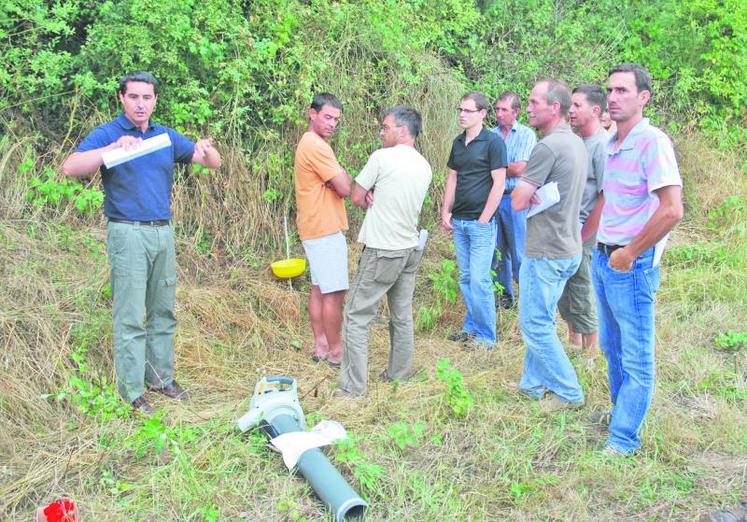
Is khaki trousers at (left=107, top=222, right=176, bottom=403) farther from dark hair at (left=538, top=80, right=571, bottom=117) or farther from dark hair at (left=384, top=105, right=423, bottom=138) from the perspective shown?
dark hair at (left=538, top=80, right=571, bottom=117)

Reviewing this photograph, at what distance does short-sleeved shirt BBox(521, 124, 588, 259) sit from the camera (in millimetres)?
3994

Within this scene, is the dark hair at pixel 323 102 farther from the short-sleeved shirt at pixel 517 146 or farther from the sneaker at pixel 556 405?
the sneaker at pixel 556 405

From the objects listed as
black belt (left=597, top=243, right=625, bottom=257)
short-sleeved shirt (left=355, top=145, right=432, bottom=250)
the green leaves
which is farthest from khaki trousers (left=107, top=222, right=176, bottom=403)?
black belt (left=597, top=243, right=625, bottom=257)

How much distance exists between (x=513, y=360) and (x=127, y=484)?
9.56 feet

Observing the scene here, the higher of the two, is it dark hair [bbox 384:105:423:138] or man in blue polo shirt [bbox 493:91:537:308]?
dark hair [bbox 384:105:423:138]

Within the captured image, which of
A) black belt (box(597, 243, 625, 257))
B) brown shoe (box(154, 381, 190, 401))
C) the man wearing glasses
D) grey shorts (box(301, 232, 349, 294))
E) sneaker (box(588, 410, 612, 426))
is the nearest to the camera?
black belt (box(597, 243, 625, 257))

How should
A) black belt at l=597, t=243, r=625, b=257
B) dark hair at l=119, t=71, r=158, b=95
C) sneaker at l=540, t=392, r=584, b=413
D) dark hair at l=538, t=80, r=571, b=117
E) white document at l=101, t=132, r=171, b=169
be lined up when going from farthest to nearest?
sneaker at l=540, t=392, r=584, b=413 → dark hair at l=538, t=80, r=571, b=117 → dark hair at l=119, t=71, r=158, b=95 → white document at l=101, t=132, r=171, b=169 → black belt at l=597, t=243, r=625, b=257

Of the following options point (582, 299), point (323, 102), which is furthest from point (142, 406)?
point (582, 299)

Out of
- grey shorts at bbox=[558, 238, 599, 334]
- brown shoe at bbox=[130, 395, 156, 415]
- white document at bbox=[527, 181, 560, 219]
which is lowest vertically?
brown shoe at bbox=[130, 395, 156, 415]

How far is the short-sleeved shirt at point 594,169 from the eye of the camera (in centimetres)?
477

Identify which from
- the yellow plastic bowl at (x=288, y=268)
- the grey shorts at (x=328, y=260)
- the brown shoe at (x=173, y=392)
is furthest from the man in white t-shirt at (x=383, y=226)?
the yellow plastic bowl at (x=288, y=268)

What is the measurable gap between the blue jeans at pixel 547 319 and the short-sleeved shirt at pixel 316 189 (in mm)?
1468

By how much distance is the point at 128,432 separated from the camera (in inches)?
148

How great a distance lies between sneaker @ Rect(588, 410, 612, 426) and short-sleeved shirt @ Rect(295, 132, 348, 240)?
2148 millimetres
